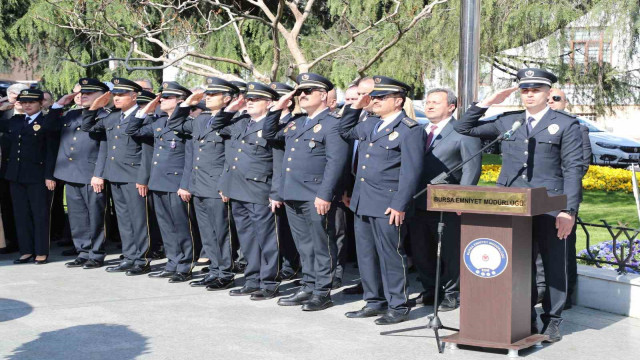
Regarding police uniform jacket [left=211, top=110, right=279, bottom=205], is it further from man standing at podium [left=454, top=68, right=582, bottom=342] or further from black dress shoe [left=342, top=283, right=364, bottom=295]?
man standing at podium [left=454, top=68, right=582, bottom=342]

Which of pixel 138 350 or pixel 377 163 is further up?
pixel 377 163

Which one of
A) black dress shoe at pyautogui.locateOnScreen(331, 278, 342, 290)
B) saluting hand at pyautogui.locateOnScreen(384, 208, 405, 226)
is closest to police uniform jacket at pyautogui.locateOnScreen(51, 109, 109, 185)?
black dress shoe at pyautogui.locateOnScreen(331, 278, 342, 290)

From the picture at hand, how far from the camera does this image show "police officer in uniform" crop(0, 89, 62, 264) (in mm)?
10016

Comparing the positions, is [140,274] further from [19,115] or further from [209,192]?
[19,115]

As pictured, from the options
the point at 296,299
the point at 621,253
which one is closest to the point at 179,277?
the point at 296,299

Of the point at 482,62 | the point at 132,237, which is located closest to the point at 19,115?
the point at 132,237

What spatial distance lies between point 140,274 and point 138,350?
322cm

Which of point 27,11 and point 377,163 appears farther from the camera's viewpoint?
point 27,11

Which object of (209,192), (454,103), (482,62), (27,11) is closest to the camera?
(454,103)

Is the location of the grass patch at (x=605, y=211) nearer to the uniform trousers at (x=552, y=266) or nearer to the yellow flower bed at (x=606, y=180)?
the yellow flower bed at (x=606, y=180)

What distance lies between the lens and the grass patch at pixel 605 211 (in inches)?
423

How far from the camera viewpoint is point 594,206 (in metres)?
14.1

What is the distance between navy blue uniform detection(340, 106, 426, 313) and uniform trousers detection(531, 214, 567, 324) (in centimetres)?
102

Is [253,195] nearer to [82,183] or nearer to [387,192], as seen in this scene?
[387,192]
